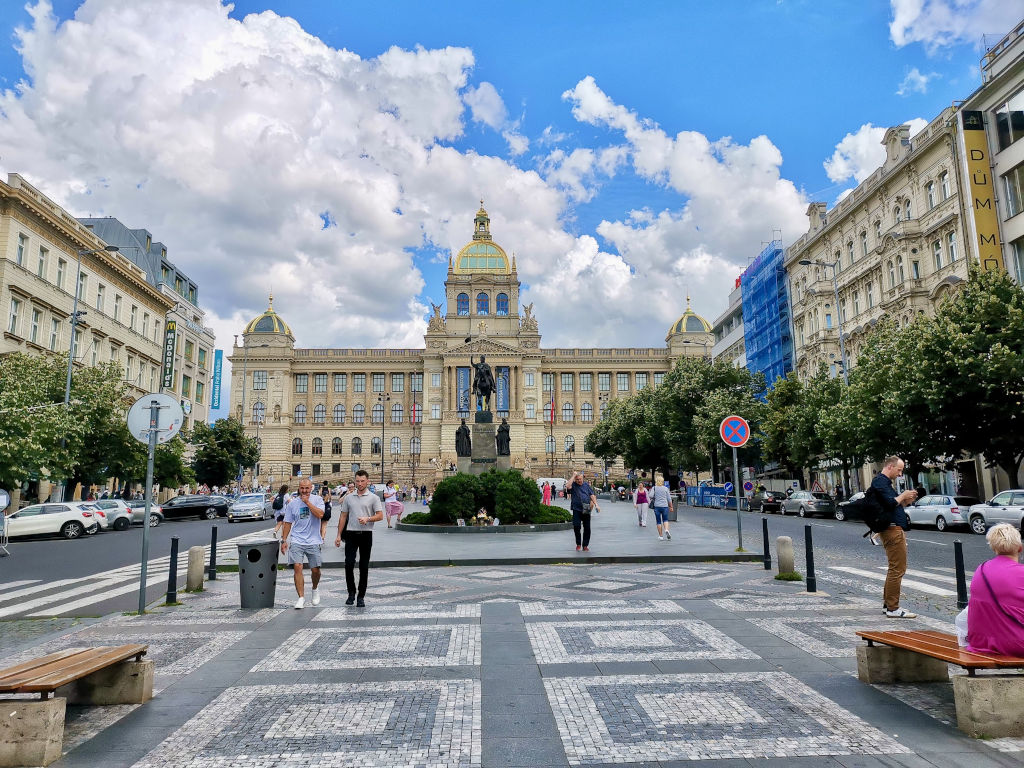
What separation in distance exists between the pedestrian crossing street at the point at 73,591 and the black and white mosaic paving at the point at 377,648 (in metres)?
4.86

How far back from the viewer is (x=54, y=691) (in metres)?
5.09

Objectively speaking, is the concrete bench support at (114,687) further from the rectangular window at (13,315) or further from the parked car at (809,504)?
the rectangular window at (13,315)

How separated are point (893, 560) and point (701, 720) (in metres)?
5.22

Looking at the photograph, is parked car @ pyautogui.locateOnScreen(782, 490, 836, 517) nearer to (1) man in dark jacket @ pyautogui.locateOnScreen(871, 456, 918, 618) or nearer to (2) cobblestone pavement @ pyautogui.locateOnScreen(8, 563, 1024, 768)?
(2) cobblestone pavement @ pyautogui.locateOnScreen(8, 563, 1024, 768)

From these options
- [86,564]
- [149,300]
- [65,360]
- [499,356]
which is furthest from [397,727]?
[499,356]

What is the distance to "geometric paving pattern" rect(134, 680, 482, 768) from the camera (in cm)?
455

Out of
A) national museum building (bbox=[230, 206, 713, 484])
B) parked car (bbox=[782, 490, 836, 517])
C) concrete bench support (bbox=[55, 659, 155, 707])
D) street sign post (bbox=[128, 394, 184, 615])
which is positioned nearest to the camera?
concrete bench support (bbox=[55, 659, 155, 707])

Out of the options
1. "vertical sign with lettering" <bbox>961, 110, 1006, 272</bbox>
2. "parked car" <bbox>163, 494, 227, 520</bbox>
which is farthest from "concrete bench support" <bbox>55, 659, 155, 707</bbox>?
"vertical sign with lettering" <bbox>961, 110, 1006, 272</bbox>

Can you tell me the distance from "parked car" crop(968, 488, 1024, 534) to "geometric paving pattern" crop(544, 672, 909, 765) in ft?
62.5

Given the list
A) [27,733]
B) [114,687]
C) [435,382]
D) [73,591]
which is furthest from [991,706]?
[435,382]

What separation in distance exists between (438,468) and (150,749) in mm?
83695

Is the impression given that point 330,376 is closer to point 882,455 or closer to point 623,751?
point 882,455

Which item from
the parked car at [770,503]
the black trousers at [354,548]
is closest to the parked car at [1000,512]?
the parked car at [770,503]

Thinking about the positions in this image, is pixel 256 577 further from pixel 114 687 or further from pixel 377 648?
pixel 114 687
